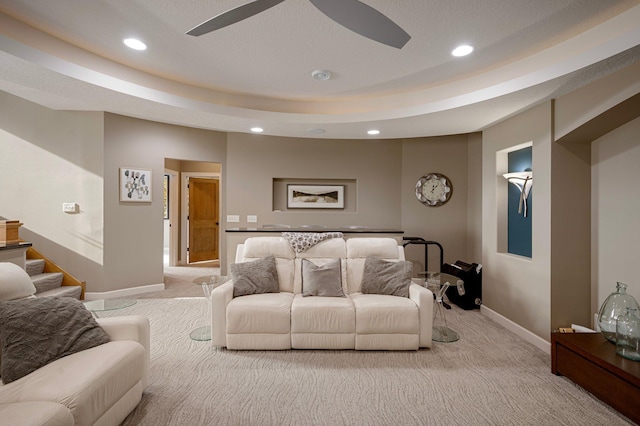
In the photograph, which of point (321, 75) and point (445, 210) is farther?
point (445, 210)

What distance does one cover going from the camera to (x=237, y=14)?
203 centimetres

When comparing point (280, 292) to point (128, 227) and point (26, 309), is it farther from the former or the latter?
point (128, 227)

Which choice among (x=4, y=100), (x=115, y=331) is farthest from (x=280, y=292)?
(x=4, y=100)

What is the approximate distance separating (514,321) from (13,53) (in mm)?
5258

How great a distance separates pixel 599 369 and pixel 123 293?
5422mm

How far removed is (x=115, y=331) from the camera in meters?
2.27

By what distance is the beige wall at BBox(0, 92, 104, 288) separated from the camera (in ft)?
15.2

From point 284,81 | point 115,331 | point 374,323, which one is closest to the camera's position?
point 115,331

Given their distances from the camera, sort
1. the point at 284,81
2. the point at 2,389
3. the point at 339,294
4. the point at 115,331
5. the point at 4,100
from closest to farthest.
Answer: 1. the point at 2,389
2. the point at 115,331
3. the point at 339,294
4. the point at 284,81
5. the point at 4,100

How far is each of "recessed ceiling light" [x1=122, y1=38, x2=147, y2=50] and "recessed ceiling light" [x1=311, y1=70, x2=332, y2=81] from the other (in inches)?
64.7

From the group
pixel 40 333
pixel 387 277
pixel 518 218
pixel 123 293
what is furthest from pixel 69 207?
pixel 518 218

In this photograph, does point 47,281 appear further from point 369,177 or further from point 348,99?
point 369,177

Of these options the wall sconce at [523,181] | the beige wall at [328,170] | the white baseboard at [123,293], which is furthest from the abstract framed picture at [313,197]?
the wall sconce at [523,181]

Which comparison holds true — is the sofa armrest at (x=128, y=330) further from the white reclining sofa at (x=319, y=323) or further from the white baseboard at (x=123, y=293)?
the white baseboard at (x=123, y=293)
